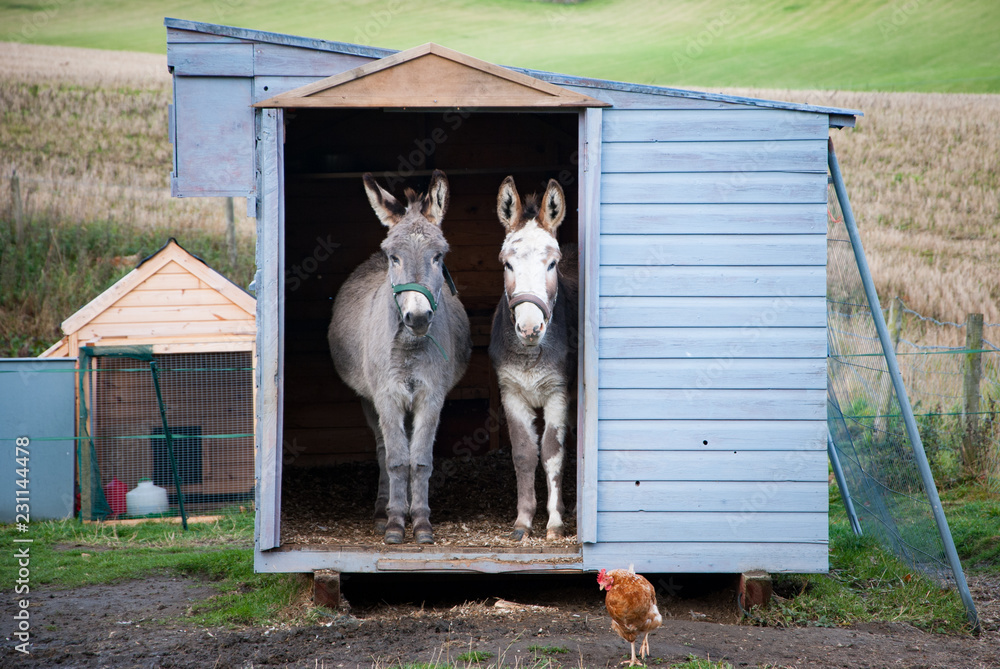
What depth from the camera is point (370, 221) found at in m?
8.62

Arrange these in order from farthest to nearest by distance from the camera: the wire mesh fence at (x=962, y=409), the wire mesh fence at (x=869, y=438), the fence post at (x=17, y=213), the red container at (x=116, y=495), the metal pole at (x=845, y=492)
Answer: the fence post at (x=17, y=213) < the red container at (x=116, y=495) < the wire mesh fence at (x=962, y=409) < the metal pole at (x=845, y=492) < the wire mesh fence at (x=869, y=438)

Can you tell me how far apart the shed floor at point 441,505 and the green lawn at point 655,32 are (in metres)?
15.6

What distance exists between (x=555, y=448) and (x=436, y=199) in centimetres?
204

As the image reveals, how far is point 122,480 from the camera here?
9727mm

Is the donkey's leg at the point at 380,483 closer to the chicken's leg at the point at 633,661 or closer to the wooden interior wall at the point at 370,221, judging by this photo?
the wooden interior wall at the point at 370,221

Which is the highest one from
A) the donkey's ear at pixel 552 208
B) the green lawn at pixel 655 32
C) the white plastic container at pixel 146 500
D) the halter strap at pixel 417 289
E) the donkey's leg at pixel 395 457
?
the green lawn at pixel 655 32

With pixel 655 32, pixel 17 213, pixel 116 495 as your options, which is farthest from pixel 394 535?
pixel 655 32

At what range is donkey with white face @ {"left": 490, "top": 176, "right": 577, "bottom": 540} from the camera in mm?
5543

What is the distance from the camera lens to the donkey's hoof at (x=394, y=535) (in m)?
5.42

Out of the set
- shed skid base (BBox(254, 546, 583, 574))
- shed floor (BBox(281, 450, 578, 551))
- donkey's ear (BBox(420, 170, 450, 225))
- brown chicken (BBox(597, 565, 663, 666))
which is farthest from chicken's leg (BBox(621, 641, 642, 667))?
donkey's ear (BBox(420, 170, 450, 225))

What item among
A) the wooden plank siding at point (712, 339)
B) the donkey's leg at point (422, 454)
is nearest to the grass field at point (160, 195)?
the wooden plank siding at point (712, 339)

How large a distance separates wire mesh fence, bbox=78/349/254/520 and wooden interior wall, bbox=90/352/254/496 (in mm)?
12

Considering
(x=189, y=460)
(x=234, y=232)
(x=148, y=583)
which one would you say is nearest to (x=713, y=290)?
(x=148, y=583)

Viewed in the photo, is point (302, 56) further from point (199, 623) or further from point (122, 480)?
point (122, 480)
